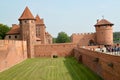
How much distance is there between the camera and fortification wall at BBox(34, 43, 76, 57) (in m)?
41.9

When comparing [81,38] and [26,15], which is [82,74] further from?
[81,38]

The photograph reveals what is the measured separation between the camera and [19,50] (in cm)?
3406

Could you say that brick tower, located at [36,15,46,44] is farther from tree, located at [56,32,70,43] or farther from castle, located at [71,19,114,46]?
tree, located at [56,32,70,43]

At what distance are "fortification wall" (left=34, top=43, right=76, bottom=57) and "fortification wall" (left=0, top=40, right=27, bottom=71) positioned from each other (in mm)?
5823

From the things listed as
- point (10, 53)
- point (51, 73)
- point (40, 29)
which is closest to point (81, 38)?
point (40, 29)

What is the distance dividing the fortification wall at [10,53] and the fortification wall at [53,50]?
5.82m

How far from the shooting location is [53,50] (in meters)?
42.2

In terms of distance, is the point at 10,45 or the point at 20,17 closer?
the point at 10,45

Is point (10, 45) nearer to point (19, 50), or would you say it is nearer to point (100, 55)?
point (19, 50)

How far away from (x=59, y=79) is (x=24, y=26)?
24208 millimetres

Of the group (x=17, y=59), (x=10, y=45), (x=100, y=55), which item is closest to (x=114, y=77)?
(x=100, y=55)

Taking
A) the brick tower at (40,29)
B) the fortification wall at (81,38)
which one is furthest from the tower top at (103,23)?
the brick tower at (40,29)

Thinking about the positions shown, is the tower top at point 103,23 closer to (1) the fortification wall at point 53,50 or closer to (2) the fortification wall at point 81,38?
(2) the fortification wall at point 81,38

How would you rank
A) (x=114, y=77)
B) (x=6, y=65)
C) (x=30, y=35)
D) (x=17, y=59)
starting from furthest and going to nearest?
(x=30, y=35), (x=17, y=59), (x=6, y=65), (x=114, y=77)
